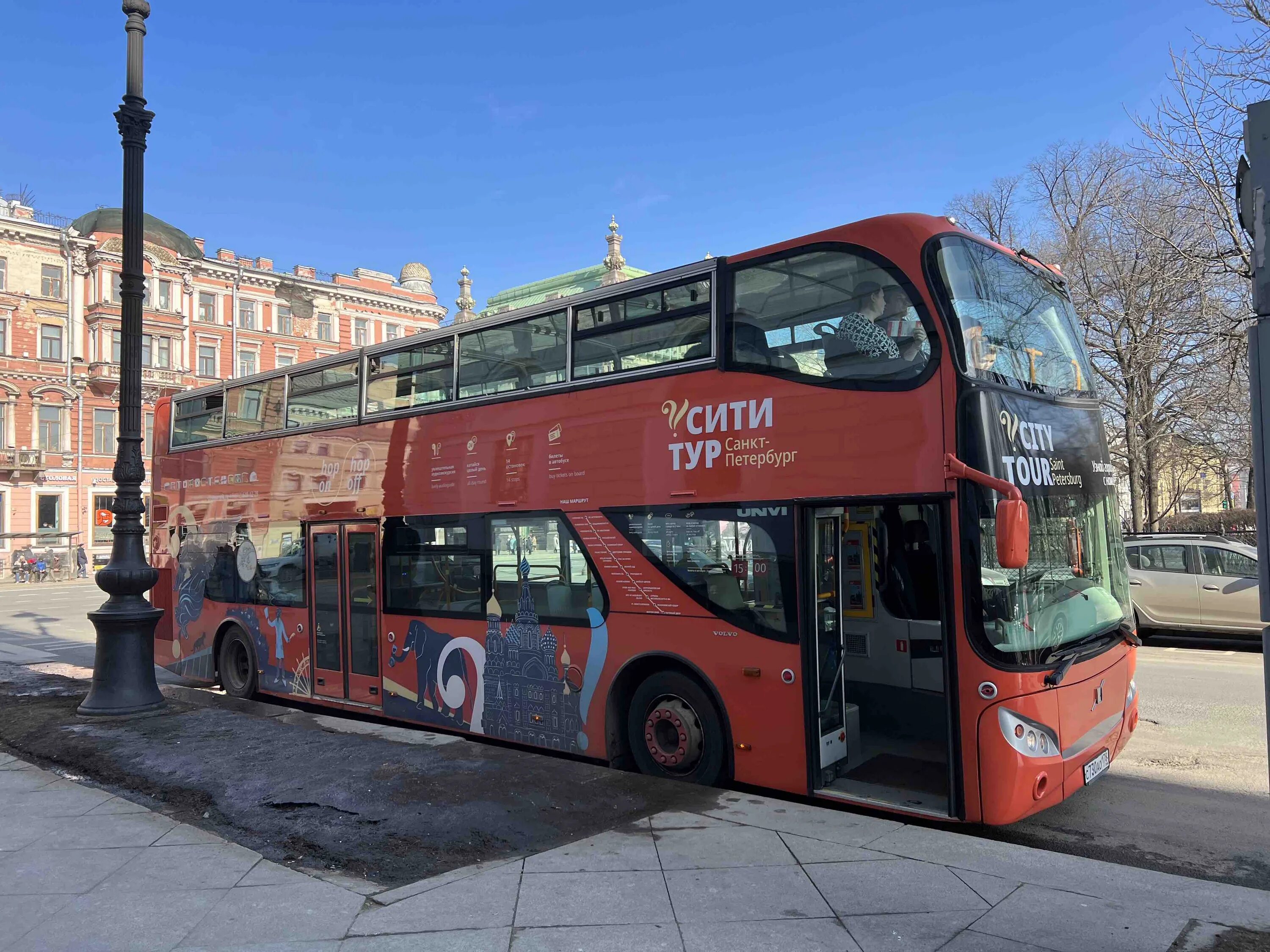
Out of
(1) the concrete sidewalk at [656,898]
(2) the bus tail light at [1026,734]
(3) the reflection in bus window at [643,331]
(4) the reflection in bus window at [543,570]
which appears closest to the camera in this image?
(1) the concrete sidewalk at [656,898]

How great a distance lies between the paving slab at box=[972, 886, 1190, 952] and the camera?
3.70m

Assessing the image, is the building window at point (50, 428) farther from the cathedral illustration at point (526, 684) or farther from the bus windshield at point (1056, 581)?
the bus windshield at point (1056, 581)

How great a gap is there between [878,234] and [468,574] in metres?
4.71

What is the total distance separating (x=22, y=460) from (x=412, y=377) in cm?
4789

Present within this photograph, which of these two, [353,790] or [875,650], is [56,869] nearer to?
[353,790]

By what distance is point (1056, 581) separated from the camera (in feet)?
18.6

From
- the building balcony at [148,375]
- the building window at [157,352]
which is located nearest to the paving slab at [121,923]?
the building balcony at [148,375]

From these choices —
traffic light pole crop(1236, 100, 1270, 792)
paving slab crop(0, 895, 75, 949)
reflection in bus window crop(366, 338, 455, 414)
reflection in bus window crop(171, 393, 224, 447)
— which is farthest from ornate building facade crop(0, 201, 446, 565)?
traffic light pole crop(1236, 100, 1270, 792)

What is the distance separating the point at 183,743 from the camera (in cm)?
762

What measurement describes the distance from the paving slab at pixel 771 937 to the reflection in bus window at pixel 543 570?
3354 millimetres

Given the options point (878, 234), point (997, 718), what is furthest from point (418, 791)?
point (878, 234)

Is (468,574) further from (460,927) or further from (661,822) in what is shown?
(460,927)

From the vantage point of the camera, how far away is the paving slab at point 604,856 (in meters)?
4.64

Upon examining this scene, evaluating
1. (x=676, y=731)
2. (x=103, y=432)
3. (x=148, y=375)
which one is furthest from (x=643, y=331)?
(x=103, y=432)
